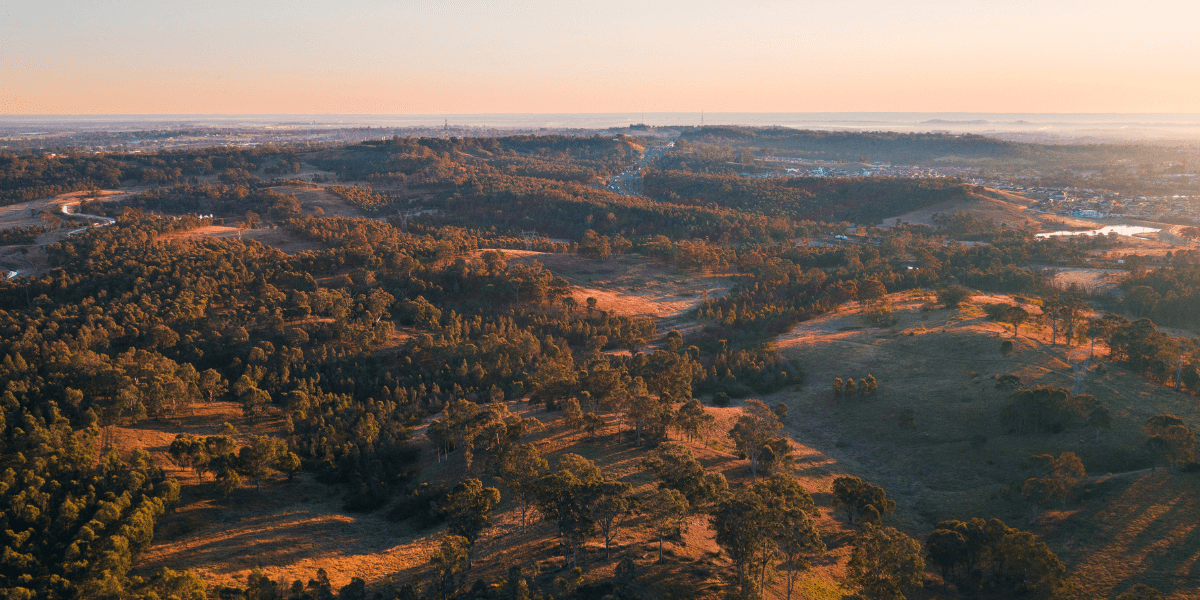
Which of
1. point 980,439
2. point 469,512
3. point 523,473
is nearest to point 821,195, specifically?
point 980,439

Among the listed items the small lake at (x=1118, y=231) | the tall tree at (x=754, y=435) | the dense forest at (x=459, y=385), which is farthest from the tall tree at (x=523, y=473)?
the small lake at (x=1118, y=231)

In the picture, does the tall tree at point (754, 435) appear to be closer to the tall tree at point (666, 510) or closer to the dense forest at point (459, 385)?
the dense forest at point (459, 385)

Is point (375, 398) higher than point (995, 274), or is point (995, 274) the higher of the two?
point (995, 274)

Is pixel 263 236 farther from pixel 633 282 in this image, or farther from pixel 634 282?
pixel 634 282

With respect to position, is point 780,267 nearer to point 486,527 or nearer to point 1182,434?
point 1182,434

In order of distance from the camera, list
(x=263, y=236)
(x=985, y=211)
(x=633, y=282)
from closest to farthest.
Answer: (x=633, y=282), (x=263, y=236), (x=985, y=211)

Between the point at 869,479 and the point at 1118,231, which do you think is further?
the point at 1118,231

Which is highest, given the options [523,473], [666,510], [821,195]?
[821,195]

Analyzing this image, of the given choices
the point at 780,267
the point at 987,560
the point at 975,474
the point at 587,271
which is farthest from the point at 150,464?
the point at 780,267

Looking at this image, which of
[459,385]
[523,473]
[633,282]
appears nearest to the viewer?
[523,473]
